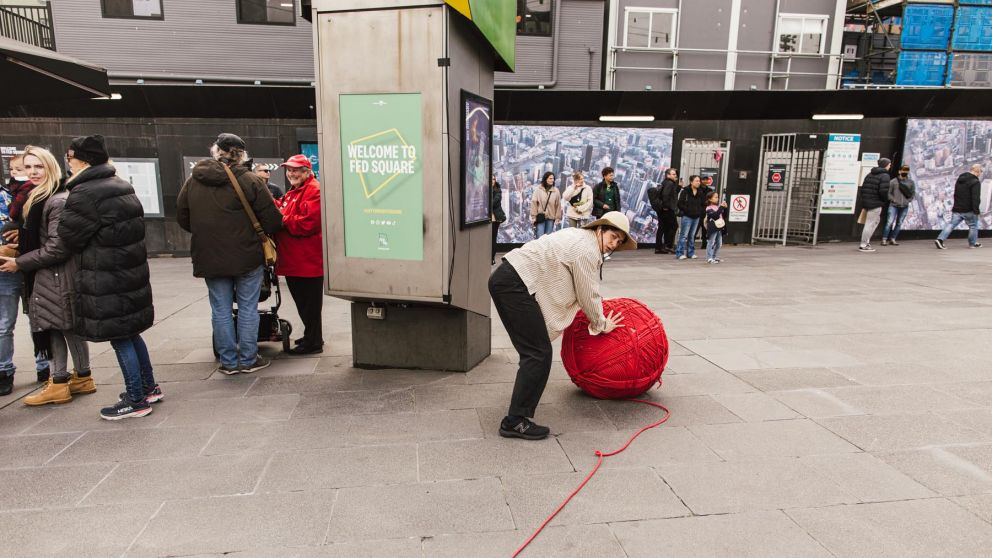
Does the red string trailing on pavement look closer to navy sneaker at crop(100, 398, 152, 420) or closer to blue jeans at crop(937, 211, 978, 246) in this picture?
navy sneaker at crop(100, 398, 152, 420)

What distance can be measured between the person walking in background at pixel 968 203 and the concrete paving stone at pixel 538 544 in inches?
581

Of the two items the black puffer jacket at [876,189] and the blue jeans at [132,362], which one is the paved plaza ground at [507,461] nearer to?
the blue jeans at [132,362]

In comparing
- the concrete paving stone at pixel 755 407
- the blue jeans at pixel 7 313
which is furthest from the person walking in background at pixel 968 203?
the blue jeans at pixel 7 313

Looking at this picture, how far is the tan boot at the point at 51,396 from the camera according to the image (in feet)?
14.9

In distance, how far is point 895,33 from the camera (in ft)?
74.0

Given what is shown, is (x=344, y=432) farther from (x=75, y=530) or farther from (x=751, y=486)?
(x=751, y=486)

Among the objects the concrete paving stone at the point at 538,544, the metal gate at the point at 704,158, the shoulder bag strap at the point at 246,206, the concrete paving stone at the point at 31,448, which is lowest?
→ the concrete paving stone at the point at 31,448

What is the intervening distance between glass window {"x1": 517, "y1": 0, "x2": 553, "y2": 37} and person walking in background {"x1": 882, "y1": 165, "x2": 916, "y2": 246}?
352 inches

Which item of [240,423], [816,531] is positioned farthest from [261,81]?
[816,531]

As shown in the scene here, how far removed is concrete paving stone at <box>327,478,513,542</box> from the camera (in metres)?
→ 2.89

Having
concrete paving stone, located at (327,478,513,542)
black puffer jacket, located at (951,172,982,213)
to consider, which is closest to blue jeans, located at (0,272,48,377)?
concrete paving stone, located at (327,478,513,542)

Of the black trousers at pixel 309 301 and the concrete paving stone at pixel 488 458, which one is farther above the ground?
the black trousers at pixel 309 301

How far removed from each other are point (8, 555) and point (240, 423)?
1547 mm

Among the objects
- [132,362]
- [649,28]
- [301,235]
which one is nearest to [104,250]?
[132,362]
